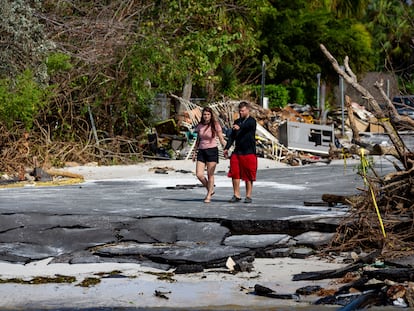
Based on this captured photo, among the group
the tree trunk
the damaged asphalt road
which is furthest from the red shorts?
the tree trunk

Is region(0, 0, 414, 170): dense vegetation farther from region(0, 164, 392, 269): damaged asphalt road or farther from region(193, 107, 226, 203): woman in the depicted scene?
region(0, 164, 392, 269): damaged asphalt road

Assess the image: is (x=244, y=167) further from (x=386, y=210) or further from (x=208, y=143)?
(x=386, y=210)

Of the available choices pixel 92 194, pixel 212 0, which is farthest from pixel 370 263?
pixel 212 0

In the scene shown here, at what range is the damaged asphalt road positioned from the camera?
38.6ft

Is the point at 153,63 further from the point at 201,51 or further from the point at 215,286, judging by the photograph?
the point at 215,286

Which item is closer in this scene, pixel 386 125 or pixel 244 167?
pixel 386 125

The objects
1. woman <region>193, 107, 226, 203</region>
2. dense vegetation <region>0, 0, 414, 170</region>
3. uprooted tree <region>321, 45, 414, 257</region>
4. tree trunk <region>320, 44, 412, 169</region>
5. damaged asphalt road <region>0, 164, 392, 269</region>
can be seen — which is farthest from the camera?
dense vegetation <region>0, 0, 414, 170</region>

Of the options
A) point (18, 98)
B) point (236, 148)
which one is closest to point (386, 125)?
point (236, 148)

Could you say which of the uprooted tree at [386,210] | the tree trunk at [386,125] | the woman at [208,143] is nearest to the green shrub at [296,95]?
the woman at [208,143]

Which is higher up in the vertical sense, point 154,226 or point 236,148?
point 236,148

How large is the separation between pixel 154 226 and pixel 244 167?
2765 mm

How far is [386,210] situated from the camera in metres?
12.3

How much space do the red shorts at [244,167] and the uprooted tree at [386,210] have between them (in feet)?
9.03

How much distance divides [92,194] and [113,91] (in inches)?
357
